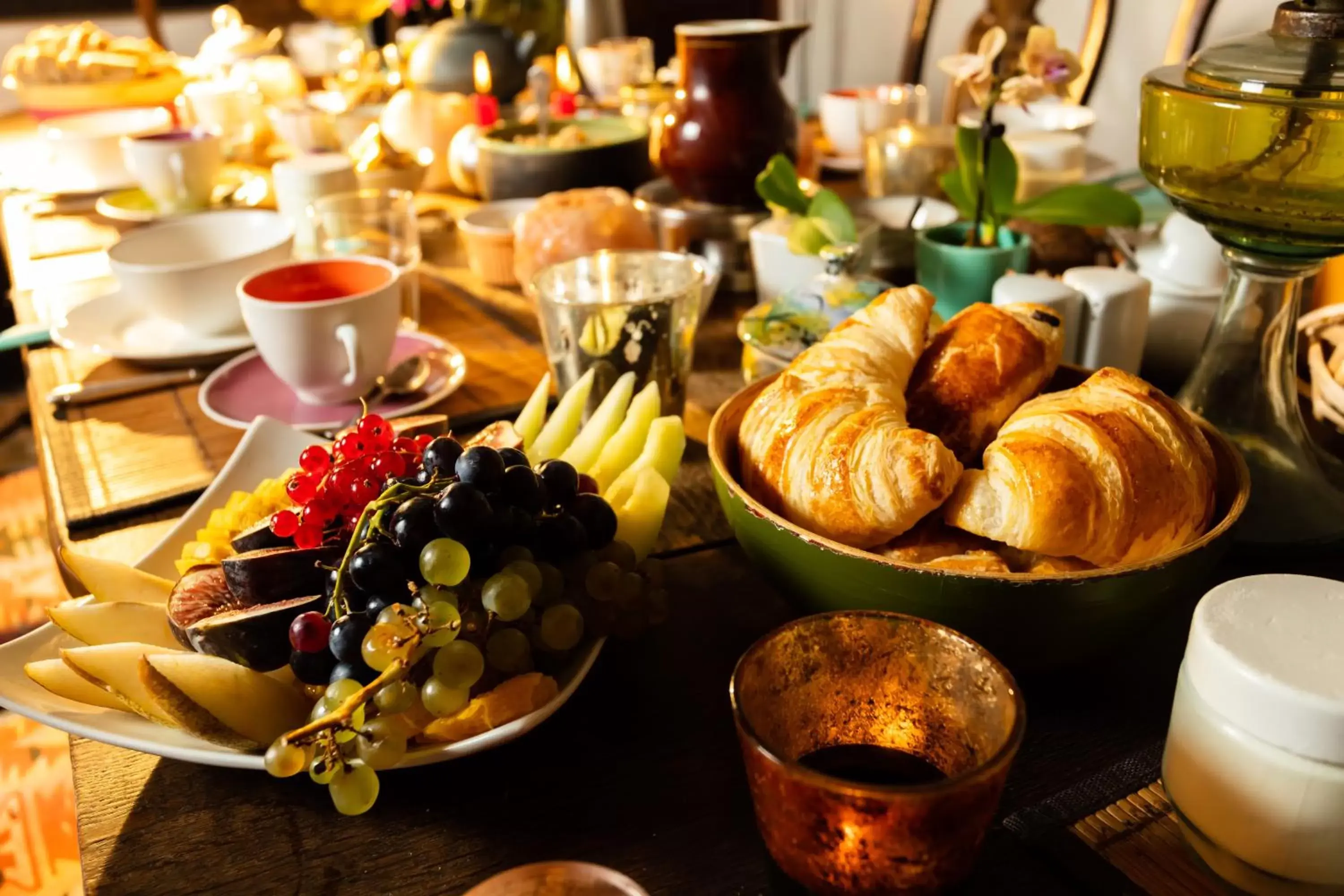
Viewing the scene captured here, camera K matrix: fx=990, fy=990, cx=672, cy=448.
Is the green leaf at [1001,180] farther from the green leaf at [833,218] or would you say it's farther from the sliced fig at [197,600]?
the sliced fig at [197,600]

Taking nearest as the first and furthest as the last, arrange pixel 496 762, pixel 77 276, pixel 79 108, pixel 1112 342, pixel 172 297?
pixel 496 762, pixel 1112 342, pixel 172 297, pixel 77 276, pixel 79 108

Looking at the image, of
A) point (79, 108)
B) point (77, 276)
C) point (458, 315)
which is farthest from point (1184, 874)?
point (79, 108)

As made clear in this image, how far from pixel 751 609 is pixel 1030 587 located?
182 mm

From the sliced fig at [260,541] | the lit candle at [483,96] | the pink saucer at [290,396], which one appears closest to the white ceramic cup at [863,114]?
the lit candle at [483,96]

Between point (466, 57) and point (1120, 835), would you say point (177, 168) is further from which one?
point (1120, 835)

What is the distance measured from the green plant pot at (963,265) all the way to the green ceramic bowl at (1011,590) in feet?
1.26

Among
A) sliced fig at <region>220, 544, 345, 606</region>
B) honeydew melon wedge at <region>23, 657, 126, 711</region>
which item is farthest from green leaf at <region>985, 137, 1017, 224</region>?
honeydew melon wedge at <region>23, 657, 126, 711</region>

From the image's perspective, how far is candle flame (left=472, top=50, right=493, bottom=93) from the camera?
66.8 inches

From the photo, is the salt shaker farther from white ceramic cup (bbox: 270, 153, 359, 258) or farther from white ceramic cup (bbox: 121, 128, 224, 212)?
white ceramic cup (bbox: 121, 128, 224, 212)

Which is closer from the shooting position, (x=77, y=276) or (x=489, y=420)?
(x=489, y=420)

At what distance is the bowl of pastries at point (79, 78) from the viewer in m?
1.77

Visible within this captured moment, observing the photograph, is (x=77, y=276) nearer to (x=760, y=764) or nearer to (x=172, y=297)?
(x=172, y=297)

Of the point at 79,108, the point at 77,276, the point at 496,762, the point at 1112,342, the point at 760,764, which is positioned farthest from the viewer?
the point at 79,108

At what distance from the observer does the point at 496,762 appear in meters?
0.46
